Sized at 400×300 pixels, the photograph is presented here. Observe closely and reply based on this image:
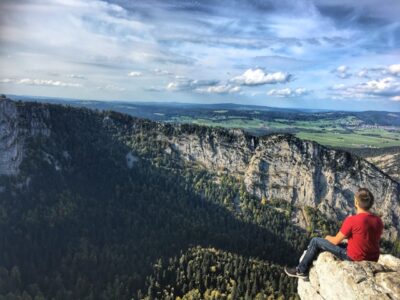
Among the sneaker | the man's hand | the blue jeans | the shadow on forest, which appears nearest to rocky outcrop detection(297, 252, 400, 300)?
the blue jeans

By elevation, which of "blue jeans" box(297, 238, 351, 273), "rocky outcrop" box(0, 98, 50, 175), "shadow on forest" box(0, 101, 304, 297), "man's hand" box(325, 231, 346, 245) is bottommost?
"shadow on forest" box(0, 101, 304, 297)

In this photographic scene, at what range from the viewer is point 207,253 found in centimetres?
15662

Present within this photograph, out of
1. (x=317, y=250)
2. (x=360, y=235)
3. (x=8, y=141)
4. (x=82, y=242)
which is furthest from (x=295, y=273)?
(x=8, y=141)

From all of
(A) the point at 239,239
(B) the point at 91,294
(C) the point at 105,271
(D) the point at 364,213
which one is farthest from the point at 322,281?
(A) the point at 239,239

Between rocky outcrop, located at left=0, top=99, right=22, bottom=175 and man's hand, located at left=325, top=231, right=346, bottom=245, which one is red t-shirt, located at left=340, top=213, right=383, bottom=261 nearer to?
man's hand, located at left=325, top=231, right=346, bottom=245

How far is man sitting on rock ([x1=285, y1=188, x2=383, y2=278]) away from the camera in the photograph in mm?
21328

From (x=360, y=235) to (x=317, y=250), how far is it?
8.74ft

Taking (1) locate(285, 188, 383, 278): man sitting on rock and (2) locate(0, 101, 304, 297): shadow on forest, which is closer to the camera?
(1) locate(285, 188, 383, 278): man sitting on rock

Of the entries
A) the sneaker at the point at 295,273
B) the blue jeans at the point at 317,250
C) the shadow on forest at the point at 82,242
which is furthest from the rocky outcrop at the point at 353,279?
the shadow on forest at the point at 82,242

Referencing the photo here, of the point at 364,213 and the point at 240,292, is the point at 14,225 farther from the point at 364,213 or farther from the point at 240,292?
the point at 364,213

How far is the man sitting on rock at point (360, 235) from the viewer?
840 inches

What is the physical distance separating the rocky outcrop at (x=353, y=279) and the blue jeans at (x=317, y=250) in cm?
28

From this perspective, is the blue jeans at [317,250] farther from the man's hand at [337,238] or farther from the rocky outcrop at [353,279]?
the rocky outcrop at [353,279]

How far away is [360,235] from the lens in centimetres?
2148
